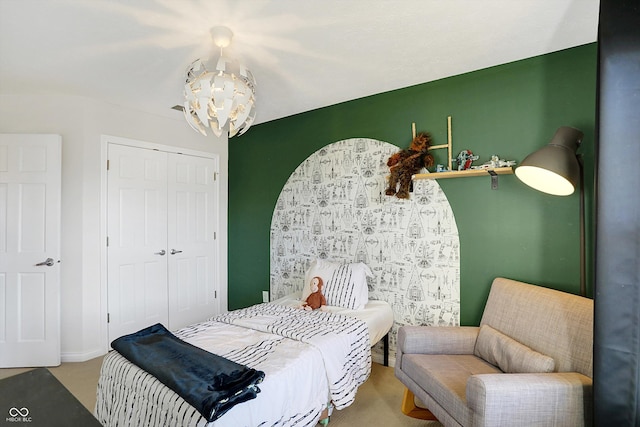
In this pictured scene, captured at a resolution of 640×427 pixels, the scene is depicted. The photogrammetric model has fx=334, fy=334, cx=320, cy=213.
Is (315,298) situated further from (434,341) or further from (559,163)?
(559,163)

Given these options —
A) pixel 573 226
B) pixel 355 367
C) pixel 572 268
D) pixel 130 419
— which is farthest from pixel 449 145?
pixel 130 419

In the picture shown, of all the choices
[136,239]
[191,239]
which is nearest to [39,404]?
[136,239]

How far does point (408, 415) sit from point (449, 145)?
6.26 feet

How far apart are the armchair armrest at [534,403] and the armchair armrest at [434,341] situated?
2.19 ft

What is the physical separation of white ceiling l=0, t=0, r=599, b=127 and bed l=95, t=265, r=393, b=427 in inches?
70.0

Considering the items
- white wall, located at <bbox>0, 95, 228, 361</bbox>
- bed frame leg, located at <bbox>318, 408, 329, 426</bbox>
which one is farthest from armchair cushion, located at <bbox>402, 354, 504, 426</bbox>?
white wall, located at <bbox>0, 95, 228, 361</bbox>

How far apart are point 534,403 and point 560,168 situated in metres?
1.15

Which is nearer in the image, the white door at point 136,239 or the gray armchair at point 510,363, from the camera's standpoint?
the gray armchair at point 510,363

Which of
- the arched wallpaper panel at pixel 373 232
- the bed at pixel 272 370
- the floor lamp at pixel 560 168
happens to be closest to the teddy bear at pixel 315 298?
the bed at pixel 272 370

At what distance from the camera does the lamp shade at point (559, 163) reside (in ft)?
5.77

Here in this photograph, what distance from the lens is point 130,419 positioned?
1.54 m

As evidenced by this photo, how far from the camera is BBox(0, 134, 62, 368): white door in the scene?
9.16ft

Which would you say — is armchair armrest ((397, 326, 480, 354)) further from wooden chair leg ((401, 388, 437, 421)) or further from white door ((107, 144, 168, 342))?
white door ((107, 144, 168, 342))

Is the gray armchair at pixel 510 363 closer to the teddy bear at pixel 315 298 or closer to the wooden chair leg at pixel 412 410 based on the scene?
the wooden chair leg at pixel 412 410
